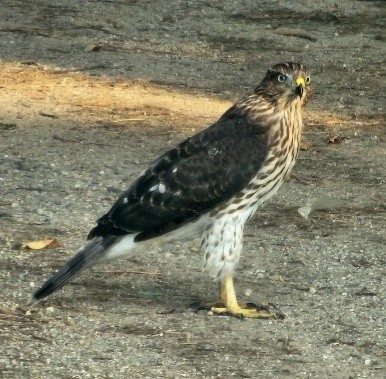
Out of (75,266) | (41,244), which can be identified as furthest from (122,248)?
(41,244)

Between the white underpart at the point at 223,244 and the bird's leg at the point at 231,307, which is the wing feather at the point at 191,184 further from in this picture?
the bird's leg at the point at 231,307

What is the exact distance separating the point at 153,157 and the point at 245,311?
288cm

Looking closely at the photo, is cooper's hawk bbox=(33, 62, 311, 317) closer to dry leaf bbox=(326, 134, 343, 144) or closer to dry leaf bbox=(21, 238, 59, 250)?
dry leaf bbox=(21, 238, 59, 250)

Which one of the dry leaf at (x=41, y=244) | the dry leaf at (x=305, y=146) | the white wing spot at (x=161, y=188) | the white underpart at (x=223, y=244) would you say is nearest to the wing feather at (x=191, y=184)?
the white wing spot at (x=161, y=188)

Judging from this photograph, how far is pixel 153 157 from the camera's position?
9.71 m

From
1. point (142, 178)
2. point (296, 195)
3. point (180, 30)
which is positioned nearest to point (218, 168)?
point (142, 178)

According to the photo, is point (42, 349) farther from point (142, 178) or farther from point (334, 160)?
point (334, 160)

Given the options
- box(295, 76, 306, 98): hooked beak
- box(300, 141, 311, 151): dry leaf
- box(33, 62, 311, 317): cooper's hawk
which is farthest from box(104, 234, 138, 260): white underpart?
box(300, 141, 311, 151): dry leaf

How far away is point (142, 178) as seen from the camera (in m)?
7.04

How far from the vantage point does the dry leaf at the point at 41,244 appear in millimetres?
7719

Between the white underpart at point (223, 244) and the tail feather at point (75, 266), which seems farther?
the white underpart at point (223, 244)

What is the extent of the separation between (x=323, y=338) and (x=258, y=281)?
910 mm

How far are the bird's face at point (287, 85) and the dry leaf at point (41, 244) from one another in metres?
1.58

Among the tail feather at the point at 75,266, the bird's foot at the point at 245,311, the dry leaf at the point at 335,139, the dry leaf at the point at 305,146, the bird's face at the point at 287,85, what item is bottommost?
the dry leaf at the point at 305,146
